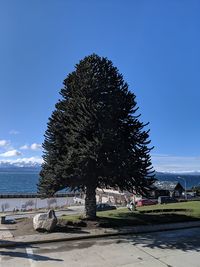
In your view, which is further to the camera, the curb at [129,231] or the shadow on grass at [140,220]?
the shadow on grass at [140,220]

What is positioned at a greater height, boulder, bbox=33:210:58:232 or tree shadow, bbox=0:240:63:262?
boulder, bbox=33:210:58:232

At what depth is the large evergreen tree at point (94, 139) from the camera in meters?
21.2

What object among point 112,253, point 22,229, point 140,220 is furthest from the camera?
point 140,220

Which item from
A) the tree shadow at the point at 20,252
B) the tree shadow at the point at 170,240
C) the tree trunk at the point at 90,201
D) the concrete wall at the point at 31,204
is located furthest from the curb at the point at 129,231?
the concrete wall at the point at 31,204

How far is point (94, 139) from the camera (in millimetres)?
21047

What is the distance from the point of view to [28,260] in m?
13.5

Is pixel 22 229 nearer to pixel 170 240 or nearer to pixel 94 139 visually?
pixel 94 139

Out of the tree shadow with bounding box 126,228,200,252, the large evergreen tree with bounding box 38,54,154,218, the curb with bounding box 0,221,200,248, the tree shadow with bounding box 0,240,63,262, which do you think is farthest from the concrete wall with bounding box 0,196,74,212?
the tree shadow with bounding box 0,240,63,262

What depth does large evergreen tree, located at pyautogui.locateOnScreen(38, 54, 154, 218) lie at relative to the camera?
69.4 ft

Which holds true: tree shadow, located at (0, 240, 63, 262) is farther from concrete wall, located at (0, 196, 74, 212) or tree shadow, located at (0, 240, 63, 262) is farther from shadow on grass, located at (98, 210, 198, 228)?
concrete wall, located at (0, 196, 74, 212)

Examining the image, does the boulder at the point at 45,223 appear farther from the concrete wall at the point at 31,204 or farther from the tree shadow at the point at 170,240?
the concrete wall at the point at 31,204

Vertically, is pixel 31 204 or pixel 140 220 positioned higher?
pixel 31 204

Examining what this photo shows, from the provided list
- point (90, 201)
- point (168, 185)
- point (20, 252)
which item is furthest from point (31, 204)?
point (20, 252)

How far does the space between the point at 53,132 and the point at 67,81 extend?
3297mm
